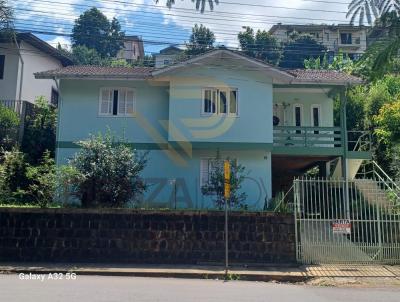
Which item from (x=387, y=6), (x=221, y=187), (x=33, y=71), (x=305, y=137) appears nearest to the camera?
(x=387, y=6)

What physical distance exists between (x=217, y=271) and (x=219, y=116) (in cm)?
769

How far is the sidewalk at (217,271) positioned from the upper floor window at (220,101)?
7.46 meters

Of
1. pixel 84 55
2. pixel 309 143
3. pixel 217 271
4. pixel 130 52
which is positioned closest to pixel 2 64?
pixel 309 143

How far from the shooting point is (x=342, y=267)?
12219 millimetres

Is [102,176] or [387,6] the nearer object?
[387,6]

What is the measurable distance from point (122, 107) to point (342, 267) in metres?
11.1

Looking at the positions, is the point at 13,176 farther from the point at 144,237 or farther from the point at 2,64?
the point at 2,64

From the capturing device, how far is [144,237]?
12.7m

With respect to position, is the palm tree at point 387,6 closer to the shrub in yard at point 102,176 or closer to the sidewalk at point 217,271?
the sidewalk at point 217,271

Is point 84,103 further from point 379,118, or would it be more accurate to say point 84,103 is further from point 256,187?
point 379,118

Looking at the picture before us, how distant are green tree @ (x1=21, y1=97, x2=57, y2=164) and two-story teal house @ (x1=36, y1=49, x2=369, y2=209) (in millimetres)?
1647

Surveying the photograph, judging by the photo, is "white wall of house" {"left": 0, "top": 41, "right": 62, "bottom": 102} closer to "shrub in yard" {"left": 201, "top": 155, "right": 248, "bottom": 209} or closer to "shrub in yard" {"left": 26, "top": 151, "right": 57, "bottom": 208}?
"shrub in yard" {"left": 26, "top": 151, "right": 57, "bottom": 208}

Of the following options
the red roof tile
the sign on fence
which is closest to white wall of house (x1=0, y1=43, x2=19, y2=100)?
the red roof tile

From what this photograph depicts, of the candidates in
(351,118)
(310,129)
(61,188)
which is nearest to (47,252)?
(61,188)
